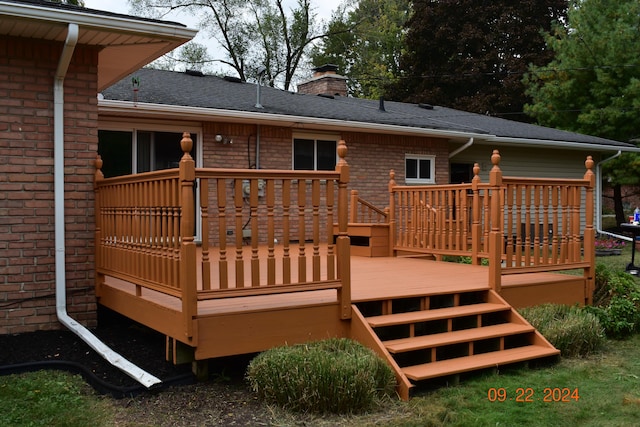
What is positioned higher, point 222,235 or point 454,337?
point 222,235

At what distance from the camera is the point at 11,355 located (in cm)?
481

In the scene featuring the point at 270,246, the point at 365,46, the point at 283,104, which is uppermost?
the point at 365,46

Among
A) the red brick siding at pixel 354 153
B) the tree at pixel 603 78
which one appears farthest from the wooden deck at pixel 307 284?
the tree at pixel 603 78

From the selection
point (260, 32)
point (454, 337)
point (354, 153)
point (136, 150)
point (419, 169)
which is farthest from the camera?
point (260, 32)

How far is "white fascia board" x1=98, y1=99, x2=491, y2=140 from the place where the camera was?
903 cm

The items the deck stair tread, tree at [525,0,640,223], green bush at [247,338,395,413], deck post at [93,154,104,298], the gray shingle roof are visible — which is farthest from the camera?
tree at [525,0,640,223]

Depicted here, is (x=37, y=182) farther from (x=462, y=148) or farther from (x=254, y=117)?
(x=462, y=148)

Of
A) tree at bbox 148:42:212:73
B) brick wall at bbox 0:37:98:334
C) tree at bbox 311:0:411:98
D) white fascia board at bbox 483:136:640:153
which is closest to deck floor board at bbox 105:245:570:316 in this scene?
brick wall at bbox 0:37:98:334

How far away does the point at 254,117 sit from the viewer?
10.2m

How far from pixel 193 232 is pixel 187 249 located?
0.51ft

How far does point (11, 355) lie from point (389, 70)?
103 feet

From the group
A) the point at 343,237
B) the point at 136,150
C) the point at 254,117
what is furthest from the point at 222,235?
the point at 254,117

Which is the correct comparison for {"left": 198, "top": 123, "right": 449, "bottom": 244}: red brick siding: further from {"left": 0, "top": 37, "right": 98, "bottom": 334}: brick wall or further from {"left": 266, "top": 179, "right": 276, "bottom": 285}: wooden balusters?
{"left": 266, "top": 179, "right": 276, "bottom": 285}: wooden balusters

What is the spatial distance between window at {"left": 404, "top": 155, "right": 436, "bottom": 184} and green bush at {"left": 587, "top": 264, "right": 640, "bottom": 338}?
6.13 meters
